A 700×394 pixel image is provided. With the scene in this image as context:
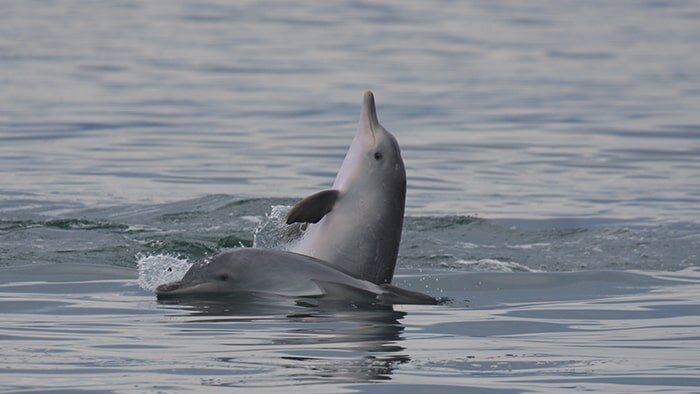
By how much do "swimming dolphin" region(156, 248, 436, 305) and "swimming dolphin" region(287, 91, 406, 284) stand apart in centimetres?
35

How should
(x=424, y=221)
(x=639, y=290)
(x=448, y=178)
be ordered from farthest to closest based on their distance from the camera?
(x=448, y=178) → (x=424, y=221) → (x=639, y=290)

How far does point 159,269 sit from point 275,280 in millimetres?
1452

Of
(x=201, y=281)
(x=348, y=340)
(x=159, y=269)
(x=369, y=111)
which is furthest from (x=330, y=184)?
(x=348, y=340)

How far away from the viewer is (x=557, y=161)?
70.1 ft

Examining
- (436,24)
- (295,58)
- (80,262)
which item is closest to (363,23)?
(436,24)

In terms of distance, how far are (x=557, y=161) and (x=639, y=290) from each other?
8.85 meters

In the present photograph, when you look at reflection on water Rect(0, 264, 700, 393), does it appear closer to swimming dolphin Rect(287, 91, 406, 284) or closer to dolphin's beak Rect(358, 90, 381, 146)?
swimming dolphin Rect(287, 91, 406, 284)

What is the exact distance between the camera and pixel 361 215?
38.9 feet

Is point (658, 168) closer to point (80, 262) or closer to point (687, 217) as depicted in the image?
point (687, 217)

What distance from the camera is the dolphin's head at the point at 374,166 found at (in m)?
12.1

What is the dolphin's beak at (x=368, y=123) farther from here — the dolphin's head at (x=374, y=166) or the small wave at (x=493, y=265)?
the small wave at (x=493, y=265)

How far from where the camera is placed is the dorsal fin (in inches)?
456

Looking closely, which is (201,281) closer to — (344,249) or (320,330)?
(344,249)

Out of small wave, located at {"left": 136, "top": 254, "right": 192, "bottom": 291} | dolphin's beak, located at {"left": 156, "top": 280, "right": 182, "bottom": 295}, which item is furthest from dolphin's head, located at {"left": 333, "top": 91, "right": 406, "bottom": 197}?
dolphin's beak, located at {"left": 156, "top": 280, "right": 182, "bottom": 295}
